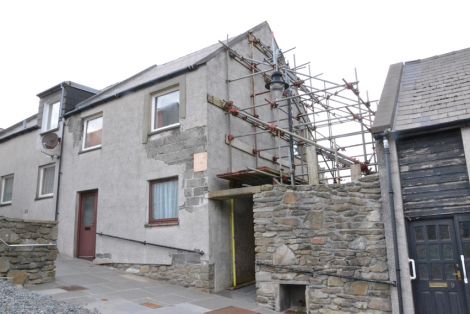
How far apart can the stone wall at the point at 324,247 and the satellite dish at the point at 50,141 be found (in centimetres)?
866

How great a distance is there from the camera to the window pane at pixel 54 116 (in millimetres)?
15347

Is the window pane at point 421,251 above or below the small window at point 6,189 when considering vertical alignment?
below

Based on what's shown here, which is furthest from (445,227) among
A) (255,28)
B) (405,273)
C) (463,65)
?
(255,28)

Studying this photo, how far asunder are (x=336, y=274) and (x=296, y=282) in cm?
92

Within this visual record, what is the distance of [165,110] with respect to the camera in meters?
Answer: 12.1

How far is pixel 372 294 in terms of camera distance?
7801 mm

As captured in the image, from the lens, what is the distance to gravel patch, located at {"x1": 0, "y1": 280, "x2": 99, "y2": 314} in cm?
627

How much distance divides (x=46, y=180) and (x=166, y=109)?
20.7 feet

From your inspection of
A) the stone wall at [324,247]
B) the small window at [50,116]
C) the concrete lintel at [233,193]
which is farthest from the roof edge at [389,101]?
the small window at [50,116]

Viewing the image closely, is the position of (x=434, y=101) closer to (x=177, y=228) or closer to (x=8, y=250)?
(x=177, y=228)

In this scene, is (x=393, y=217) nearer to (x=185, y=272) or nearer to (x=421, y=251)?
(x=421, y=251)

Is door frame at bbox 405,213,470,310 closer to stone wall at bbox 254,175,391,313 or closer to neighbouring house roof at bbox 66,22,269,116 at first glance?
→ stone wall at bbox 254,175,391,313

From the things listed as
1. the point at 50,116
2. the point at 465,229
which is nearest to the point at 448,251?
the point at 465,229

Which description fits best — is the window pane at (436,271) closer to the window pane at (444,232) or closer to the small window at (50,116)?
the window pane at (444,232)
